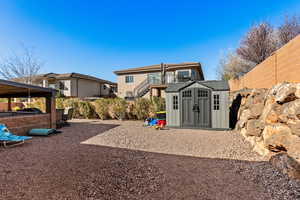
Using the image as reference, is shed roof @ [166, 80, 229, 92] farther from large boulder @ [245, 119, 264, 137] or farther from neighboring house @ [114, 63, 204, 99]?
neighboring house @ [114, 63, 204, 99]

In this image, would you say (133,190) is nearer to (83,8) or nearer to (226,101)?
(226,101)

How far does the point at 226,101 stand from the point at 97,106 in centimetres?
1019

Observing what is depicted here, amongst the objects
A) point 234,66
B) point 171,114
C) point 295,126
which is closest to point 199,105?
point 171,114

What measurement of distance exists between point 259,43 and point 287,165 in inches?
699

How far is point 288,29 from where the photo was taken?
45.6 feet

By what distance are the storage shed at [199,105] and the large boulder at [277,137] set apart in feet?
11.8

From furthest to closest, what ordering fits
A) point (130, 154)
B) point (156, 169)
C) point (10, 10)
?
point (10, 10)
point (130, 154)
point (156, 169)

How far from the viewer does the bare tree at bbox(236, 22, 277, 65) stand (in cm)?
1481

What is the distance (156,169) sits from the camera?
3236mm

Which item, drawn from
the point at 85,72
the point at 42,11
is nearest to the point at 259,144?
the point at 42,11

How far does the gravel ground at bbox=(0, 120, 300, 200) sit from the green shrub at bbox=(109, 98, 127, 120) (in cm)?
686

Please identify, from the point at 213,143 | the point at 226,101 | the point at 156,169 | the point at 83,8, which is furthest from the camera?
the point at 83,8

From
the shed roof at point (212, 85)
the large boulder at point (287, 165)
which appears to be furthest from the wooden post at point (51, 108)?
the large boulder at point (287, 165)

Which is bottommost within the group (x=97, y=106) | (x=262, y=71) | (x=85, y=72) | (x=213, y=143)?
(x=213, y=143)
